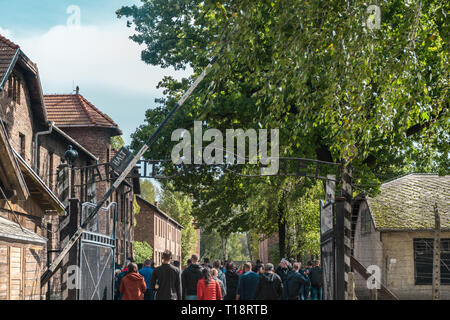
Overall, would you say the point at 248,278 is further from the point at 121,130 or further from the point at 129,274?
the point at 121,130

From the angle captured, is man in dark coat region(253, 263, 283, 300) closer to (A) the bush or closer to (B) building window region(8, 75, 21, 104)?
(B) building window region(8, 75, 21, 104)

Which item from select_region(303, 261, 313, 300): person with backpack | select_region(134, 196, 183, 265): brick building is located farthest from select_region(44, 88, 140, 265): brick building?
select_region(134, 196, 183, 265): brick building

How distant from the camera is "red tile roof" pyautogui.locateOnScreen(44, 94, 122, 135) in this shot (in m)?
41.0

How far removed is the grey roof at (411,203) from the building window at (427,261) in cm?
109

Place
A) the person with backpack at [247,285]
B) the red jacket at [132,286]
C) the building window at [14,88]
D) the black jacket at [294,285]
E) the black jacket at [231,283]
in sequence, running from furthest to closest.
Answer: the building window at [14,88]
the black jacket at [231,283]
the black jacket at [294,285]
the person with backpack at [247,285]
the red jacket at [132,286]

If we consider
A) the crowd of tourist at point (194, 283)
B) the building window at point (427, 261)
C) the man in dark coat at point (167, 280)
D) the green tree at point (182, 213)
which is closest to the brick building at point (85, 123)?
the building window at point (427, 261)

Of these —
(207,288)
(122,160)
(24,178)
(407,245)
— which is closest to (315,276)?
(122,160)

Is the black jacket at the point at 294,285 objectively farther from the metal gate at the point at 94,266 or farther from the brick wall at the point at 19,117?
the brick wall at the point at 19,117

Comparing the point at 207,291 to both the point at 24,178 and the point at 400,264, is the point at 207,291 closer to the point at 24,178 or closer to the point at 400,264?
the point at 24,178

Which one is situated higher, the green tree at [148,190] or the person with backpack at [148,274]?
the green tree at [148,190]

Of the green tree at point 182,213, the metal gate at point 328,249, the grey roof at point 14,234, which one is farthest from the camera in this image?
the green tree at point 182,213

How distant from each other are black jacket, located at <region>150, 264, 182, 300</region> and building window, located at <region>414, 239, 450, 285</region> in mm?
19830

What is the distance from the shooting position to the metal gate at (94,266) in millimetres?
16141

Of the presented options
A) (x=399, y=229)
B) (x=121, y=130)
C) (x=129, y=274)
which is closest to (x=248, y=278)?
(x=129, y=274)
